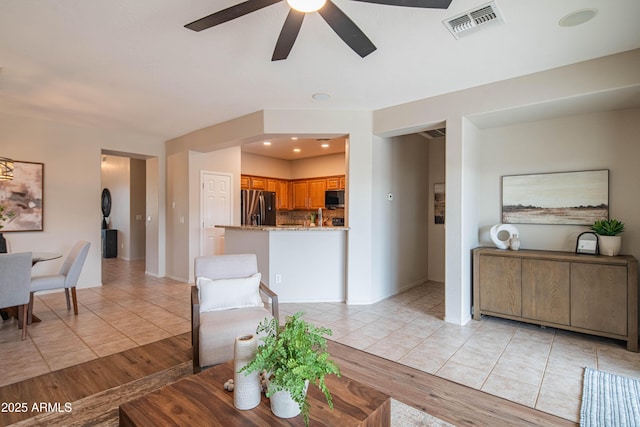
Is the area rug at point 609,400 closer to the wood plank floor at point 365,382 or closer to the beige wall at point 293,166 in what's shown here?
the wood plank floor at point 365,382

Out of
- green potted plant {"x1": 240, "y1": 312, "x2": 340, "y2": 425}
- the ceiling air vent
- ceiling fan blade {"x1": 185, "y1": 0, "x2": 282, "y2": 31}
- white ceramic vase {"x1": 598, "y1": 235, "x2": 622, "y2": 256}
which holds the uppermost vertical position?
the ceiling air vent

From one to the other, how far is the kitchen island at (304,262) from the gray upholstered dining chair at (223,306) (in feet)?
4.44

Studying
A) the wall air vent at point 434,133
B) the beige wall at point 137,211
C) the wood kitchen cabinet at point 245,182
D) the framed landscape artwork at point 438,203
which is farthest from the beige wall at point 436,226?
the beige wall at point 137,211

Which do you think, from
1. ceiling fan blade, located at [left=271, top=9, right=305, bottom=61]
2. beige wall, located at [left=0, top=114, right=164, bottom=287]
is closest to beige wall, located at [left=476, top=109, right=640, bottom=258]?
ceiling fan blade, located at [left=271, top=9, right=305, bottom=61]

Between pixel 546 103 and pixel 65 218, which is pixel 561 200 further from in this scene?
pixel 65 218

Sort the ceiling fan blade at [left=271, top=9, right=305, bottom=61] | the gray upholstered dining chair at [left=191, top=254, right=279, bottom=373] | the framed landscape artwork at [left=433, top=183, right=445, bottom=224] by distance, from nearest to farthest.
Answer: the ceiling fan blade at [left=271, top=9, right=305, bottom=61] < the gray upholstered dining chair at [left=191, top=254, right=279, bottom=373] < the framed landscape artwork at [left=433, top=183, right=445, bottom=224]

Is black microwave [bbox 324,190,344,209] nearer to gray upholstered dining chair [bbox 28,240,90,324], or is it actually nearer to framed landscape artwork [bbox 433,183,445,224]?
framed landscape artwork [bbox 433,183,445,224]

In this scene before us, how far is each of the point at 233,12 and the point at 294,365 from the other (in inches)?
73.9

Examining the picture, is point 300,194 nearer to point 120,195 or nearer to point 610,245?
point 120,195

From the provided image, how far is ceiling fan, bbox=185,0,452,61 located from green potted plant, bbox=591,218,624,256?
118 inches

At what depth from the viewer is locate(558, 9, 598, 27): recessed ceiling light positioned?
221cm

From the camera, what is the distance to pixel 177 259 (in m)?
5.98

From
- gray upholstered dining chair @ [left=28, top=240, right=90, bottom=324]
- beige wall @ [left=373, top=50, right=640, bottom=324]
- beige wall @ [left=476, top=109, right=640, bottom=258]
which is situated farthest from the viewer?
gray upholstered dining chair @ [left=28, top=240, right=90, bottom=324]

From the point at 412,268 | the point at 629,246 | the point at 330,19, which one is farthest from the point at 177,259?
the point at 629,246
